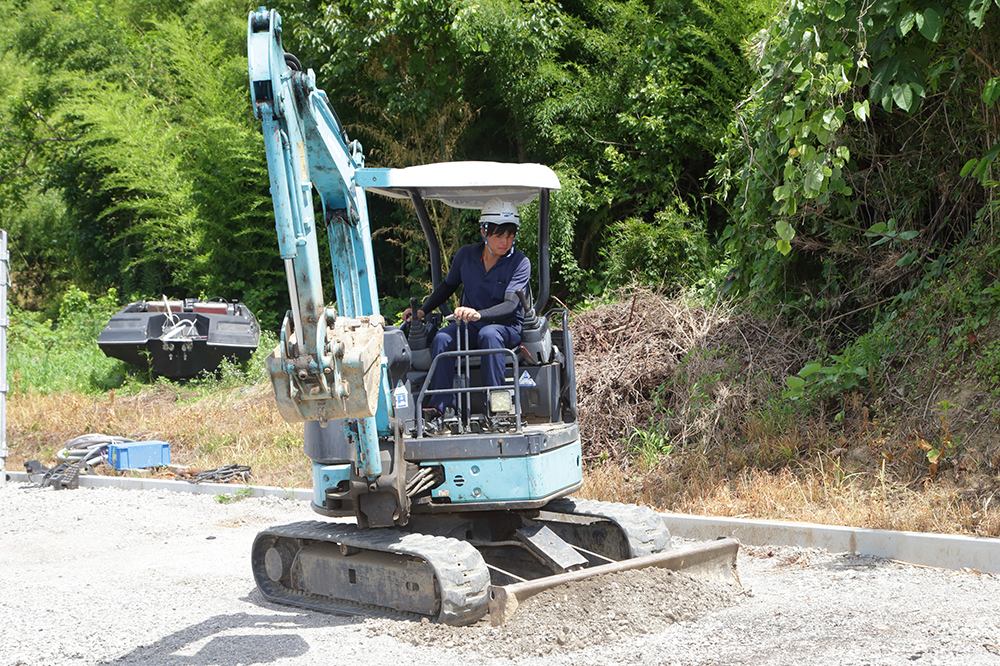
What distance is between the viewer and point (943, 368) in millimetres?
7258

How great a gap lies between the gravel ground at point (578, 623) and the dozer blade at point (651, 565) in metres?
0.06

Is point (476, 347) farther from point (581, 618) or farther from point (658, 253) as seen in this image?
point (658, 253)

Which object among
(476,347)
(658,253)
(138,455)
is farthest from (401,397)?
(658,253)

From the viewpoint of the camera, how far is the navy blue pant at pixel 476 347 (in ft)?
17.8

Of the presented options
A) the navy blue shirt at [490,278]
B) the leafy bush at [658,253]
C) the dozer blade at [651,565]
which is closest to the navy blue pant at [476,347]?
the navy blue shirt at [490,278]

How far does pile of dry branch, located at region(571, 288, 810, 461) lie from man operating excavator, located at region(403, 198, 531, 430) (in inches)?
117

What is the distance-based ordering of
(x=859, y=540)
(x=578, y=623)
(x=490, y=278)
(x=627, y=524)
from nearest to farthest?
(x=578, y=623), (x=627, y=524), (x=490, y=278), (x=859, y=540)

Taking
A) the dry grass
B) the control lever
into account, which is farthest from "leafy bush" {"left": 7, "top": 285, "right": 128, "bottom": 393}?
the control lever

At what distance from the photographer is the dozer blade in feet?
15.5

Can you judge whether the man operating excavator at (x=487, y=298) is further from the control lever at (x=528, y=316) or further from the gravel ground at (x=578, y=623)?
the gravel ground at (x=578, y=623)

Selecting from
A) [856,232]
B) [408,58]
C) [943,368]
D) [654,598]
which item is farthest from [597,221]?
[654,598]

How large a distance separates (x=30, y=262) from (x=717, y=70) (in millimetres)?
21045

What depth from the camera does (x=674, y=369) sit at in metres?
8.83

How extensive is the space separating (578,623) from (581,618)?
0.15 ft
